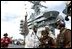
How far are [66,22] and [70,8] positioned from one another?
0.13 meters

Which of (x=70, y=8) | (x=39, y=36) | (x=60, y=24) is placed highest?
(x=70, y=8)

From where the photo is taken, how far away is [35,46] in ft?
4.90

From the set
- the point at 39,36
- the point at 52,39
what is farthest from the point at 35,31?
the point at 52,39

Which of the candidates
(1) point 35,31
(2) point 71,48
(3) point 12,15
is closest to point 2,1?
(3) point 12,15

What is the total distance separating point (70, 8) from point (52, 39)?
0.32 m

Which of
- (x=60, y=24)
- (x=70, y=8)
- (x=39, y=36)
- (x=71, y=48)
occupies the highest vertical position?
(x=70, y=8)

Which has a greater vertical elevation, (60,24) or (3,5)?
(3,5)

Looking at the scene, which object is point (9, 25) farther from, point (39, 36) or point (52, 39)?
point (52, 39)

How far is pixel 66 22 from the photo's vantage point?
4.93ft

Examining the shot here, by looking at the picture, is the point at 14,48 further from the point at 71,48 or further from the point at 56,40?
the point at 71,48

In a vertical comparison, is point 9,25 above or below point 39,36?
above

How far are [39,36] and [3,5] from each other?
1.36 feet

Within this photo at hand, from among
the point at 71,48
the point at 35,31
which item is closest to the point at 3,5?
the point at 35,31

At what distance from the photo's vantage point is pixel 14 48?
1476mm
